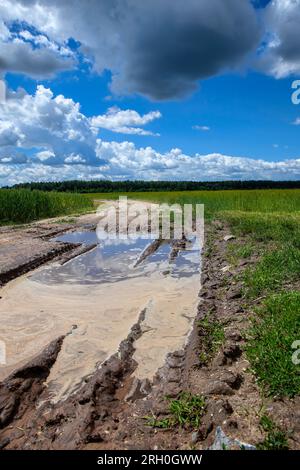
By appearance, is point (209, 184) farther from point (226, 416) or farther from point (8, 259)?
point (226, 416)

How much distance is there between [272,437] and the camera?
2648mm

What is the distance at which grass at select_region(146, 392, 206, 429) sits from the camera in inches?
113

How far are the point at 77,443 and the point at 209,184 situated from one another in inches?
3302

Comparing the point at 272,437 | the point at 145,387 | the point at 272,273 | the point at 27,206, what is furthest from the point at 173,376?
the point at 27,206

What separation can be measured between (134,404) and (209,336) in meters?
1.53

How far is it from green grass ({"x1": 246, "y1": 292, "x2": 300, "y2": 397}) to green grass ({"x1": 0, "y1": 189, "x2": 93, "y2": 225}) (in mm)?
16101

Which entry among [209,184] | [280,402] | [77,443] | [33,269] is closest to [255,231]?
[33,269]

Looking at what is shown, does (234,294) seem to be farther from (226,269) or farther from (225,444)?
(225,444)

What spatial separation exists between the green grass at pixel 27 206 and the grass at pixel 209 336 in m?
15.5

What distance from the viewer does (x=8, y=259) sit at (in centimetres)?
910

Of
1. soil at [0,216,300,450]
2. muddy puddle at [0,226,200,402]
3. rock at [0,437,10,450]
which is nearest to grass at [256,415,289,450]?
soil at [0,216,300,450]

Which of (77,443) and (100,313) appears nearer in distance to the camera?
(77,443)

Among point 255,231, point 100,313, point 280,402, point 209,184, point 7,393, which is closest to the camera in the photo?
point 280,402

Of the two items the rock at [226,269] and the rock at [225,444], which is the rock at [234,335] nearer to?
the rock at [225,444]
